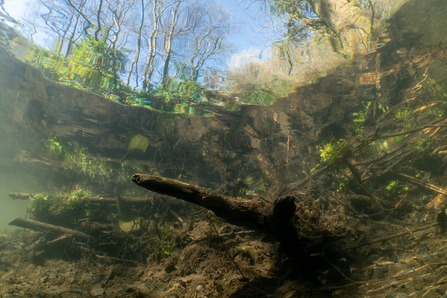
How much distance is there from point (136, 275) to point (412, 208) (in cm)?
841

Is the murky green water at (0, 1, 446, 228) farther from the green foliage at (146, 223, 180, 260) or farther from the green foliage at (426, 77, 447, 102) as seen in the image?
the green foliage at (146, 223, 180, 260)

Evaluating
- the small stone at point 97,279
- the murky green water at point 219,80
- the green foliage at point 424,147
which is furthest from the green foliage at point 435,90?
the small stone at point 97,279

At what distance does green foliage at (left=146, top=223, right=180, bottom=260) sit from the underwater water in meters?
0.06

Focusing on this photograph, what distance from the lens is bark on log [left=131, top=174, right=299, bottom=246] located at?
260 cm

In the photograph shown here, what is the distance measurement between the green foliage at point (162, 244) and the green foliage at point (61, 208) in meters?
5.27

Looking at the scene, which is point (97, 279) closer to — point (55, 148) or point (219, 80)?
point (219, 80)

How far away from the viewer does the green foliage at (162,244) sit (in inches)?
220

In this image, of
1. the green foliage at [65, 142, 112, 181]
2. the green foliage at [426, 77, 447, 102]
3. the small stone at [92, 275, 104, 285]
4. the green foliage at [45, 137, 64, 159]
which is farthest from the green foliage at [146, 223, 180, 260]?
the green foliage at [45, 137, 64, 159]

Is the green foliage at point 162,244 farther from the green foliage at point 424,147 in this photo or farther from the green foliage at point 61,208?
the green foliage at point 424,147

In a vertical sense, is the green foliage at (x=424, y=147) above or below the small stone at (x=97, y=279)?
above

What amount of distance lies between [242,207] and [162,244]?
458cm

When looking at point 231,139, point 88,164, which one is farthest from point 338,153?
point 88,164

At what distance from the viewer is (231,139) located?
13.0 metres

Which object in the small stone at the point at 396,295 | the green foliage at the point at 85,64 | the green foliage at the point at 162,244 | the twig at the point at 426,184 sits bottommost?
the green foliage at the point at 162,244
